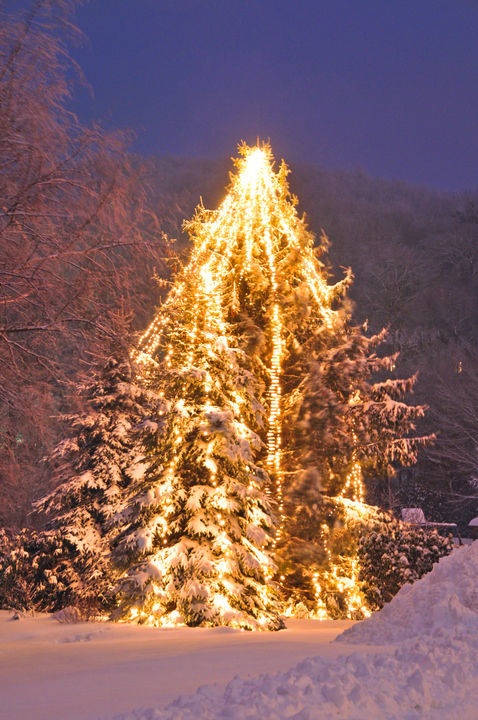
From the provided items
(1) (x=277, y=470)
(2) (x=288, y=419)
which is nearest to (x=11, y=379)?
(1) (x=277, y=470)

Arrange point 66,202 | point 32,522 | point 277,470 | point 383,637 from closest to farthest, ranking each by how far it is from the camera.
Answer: point 66,202, point 383,637, point 277,470, point 32,522

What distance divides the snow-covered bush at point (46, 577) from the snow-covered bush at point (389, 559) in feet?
17.9

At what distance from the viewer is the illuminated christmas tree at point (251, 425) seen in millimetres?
9672

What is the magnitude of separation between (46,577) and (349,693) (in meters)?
11.5

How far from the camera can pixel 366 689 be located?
4074mm

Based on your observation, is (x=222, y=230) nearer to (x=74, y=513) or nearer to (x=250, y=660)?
(x=74, y=513)

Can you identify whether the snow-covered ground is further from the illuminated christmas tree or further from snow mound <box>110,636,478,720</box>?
the illuminated christmas tree

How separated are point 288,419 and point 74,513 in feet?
17.1

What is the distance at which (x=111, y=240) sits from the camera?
5.21 metres

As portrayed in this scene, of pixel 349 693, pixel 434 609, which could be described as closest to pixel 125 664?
pixel 349 693

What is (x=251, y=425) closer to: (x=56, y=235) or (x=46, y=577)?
(x=46, y=577)

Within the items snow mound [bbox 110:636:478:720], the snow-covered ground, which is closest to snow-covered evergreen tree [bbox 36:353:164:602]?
the snow-covered ground

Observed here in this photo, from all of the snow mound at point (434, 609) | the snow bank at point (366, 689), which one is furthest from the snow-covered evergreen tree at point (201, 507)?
the snow bank at point (366, 689)

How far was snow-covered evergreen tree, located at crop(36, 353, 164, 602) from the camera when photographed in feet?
45.8
